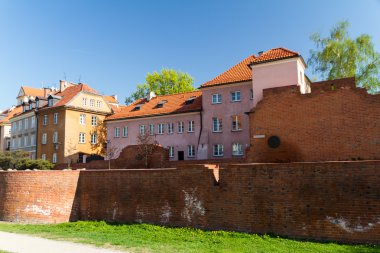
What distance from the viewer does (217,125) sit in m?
31.1

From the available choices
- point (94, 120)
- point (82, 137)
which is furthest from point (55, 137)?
point (94, 120)

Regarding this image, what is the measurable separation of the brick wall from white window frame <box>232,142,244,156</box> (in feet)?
48.5

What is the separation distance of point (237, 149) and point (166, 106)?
9.81m

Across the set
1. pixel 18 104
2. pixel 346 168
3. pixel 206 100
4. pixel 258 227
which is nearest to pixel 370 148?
pixel 346 168

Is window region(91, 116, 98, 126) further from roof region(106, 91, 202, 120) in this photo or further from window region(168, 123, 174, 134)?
window region(168, 123, 174, 134)

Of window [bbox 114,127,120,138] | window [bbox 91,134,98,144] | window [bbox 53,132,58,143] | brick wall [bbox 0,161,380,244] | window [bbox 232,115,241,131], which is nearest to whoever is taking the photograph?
brick wall [bbox 0,161,380,244]

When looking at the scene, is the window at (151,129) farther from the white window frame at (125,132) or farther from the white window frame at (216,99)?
the white window frame at (216,99)

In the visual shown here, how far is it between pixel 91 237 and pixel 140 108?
83.2 ft

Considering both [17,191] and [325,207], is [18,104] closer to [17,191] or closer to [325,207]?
[17,191]

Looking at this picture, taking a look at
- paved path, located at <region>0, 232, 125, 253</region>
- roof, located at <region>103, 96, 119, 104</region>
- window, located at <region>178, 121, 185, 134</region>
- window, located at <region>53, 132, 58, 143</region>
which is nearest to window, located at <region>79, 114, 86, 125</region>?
window, located at <region>53, 132, 58, 143</region>

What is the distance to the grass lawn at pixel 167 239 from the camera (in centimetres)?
1070

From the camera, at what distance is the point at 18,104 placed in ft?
198

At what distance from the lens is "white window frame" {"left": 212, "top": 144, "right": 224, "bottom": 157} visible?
30.6 metres

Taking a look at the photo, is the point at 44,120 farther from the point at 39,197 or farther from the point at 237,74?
the point at 39,197
